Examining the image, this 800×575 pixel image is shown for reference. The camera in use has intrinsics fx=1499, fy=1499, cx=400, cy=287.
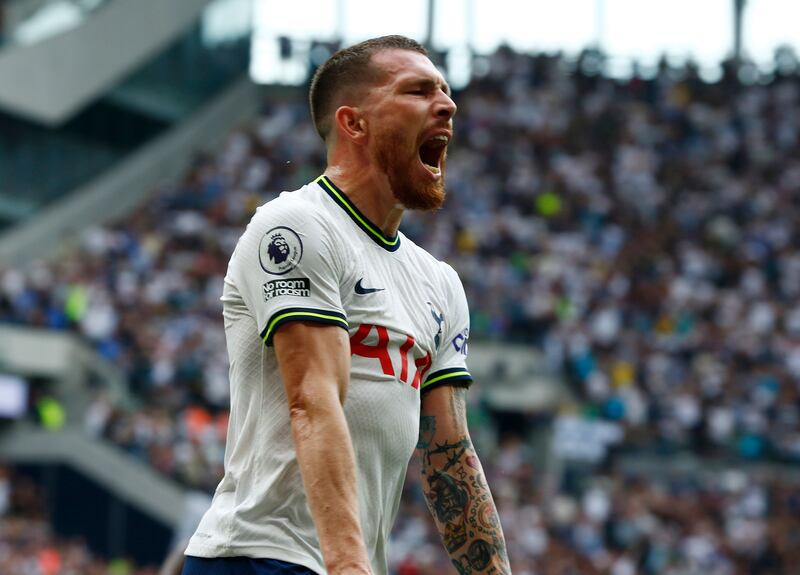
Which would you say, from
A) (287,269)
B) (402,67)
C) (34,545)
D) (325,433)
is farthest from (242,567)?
(34,545)

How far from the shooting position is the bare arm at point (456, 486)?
3910mm

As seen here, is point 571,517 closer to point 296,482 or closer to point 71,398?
point 71,398

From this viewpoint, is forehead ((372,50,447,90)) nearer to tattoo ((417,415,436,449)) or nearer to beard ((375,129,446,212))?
beard ((375,129,446,212))

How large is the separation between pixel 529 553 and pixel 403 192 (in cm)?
1660

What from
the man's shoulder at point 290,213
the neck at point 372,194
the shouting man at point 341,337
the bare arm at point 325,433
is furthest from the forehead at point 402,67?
the bare arm at point 325,433

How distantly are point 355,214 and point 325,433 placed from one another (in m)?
0.66

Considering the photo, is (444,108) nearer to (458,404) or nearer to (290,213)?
(290,213)

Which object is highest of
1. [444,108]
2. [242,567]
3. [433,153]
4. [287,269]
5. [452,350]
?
[444,108]

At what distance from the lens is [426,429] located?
13.0ft

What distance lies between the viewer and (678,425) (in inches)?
922

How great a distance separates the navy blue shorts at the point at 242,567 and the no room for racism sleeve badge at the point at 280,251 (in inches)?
25.5

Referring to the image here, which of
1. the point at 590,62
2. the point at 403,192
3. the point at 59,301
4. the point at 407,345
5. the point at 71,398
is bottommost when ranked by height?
the point at 71,398

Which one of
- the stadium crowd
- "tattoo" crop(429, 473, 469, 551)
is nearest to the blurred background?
the stadium crowd

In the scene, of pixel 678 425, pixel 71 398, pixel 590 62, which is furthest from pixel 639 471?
pixel 590 62
